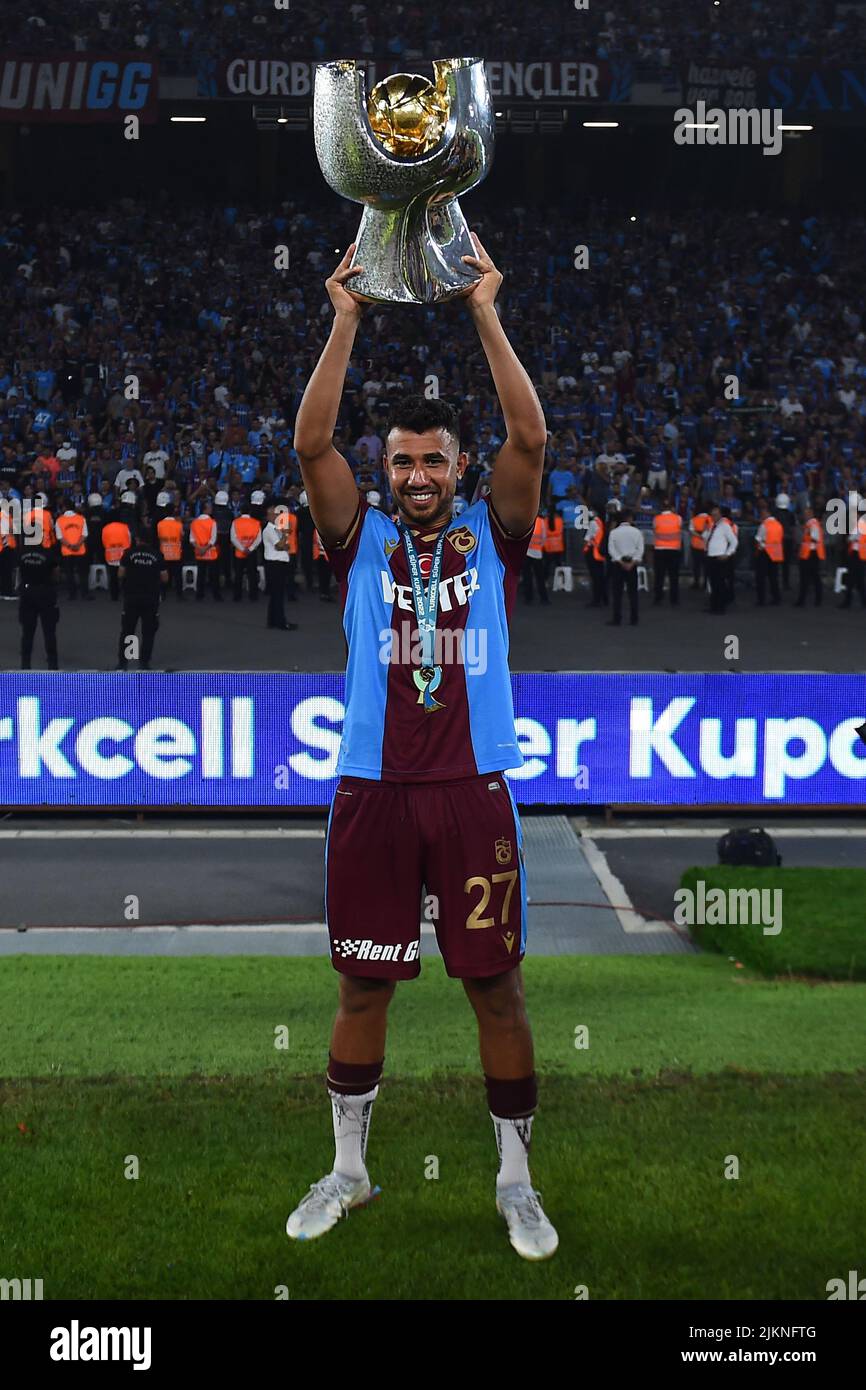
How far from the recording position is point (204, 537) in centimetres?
2283

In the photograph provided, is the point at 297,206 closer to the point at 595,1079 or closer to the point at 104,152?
the point at 104,152

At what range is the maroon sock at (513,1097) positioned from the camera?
3912 millimetres

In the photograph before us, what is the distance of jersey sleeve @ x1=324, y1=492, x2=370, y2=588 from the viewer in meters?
3.92

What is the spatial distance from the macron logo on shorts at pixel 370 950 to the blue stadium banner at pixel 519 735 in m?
7.75

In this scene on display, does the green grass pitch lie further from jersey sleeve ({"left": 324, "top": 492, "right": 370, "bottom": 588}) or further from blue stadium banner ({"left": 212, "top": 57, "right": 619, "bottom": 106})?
blue stadium banner ({"left": 212, "top": 57, "right": 619, "bottom": 106})

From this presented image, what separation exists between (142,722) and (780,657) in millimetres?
10571

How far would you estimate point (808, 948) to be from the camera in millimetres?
8234

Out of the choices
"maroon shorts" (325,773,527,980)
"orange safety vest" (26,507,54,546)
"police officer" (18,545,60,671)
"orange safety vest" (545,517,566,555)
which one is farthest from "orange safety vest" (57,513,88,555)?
"maroon shorts" (325,773,527,980)

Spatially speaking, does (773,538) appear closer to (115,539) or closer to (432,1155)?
(115,539)

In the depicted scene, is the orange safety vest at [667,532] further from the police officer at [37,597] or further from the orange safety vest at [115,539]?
the police officer at [37,597]

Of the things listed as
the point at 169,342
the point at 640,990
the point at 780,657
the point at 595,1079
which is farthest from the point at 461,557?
the point at 169,342

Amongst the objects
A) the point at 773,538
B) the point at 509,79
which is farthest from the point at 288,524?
the point at 509,79

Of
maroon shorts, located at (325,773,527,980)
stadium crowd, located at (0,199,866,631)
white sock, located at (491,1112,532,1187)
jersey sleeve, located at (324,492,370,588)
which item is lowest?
white sock, located at (491,1112,532,1187)

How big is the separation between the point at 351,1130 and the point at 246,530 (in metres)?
19.3
